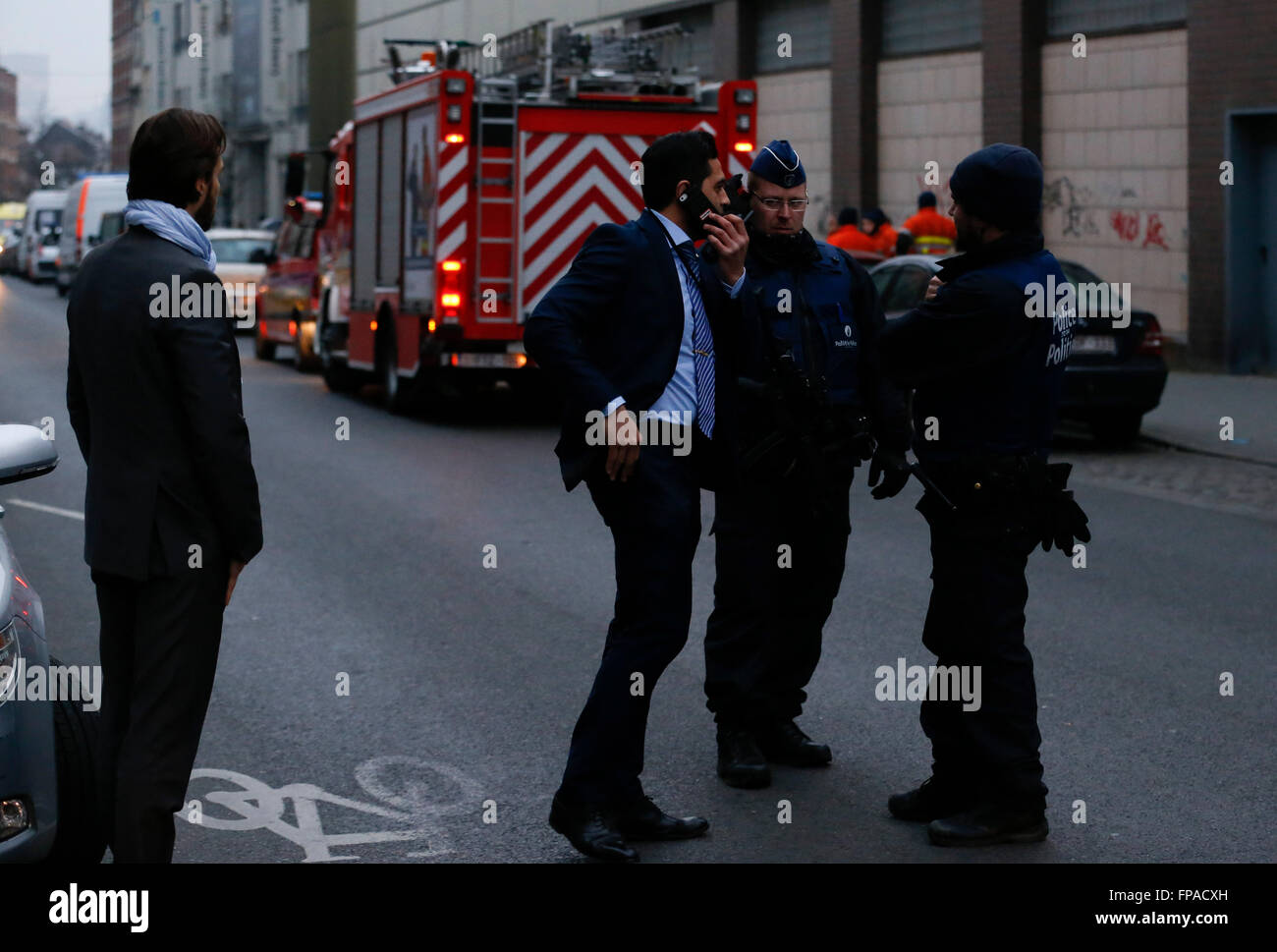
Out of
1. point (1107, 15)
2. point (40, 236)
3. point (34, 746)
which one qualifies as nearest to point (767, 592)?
point (34, 746)

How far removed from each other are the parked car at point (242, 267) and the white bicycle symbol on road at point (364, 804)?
2102 centimetres

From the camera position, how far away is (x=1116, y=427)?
15180 millimetres

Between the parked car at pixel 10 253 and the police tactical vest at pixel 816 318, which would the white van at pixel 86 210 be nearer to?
the parked car at pixel 10 253

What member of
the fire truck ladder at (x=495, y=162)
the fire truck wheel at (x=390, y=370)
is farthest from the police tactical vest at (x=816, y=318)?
the fire truck wheel at (x=390, y=370)

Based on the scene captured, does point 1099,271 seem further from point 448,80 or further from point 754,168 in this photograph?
point 754,168

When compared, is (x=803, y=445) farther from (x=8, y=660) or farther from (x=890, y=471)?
(x=8, y=660)

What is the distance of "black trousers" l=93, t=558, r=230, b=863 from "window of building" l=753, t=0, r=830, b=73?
77.6ft

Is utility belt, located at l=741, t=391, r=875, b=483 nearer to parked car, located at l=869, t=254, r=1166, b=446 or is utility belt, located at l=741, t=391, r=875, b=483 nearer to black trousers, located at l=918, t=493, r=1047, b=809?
black trousers, located at l=918, t=493, r=1047, b=809

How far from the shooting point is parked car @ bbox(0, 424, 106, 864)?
4.33 meters

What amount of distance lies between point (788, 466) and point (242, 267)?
23203 millimetres

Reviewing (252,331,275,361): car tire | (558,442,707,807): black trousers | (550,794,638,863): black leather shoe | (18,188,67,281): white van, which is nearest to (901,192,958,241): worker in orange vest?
(252,331,275,361): car tire

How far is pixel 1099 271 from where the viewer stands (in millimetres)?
22250

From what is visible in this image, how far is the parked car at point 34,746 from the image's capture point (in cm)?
433

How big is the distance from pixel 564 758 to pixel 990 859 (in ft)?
5.17
